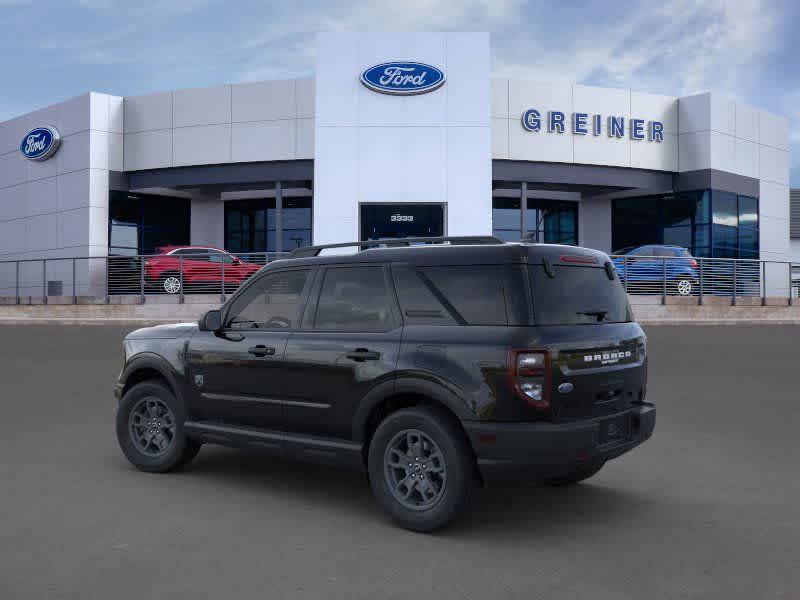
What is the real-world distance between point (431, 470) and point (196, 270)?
21.7 metres

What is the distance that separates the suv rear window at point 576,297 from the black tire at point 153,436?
3.11 meters

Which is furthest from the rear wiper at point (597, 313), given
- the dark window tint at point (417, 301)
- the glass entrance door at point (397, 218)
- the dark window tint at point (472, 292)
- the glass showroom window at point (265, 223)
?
the glass showroom window at point (265, 223)

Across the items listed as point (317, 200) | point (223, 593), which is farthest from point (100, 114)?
point (223, 593)

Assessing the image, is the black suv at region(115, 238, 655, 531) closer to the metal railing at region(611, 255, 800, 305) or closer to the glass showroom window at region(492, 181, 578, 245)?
the metal railing at region(611, 255, 800, 305)

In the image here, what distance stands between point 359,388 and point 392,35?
936 inches

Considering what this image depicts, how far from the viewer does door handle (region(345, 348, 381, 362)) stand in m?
5.12

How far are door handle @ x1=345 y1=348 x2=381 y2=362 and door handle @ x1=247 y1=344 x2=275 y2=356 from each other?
0.73m

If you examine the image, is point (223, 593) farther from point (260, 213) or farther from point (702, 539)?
point (260, 213)

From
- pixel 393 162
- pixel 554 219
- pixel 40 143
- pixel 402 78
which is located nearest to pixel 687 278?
pixel 554 219

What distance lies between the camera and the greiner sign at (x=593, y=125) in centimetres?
2964

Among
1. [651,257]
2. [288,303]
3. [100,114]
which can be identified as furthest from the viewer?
[100,114]

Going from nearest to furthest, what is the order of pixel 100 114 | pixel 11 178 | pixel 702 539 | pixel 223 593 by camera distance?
pixel 223 593 < pixel 702 539 < pixel 100 114 < pixel 11 178

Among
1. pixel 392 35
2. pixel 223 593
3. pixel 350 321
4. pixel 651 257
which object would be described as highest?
pixel 392 35

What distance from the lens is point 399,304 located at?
17.0ft
